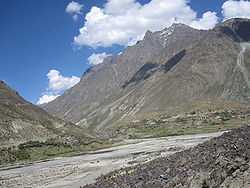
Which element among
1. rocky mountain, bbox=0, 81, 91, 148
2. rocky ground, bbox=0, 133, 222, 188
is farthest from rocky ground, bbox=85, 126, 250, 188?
rocky mountain, bbox=0, 81, 91, 148

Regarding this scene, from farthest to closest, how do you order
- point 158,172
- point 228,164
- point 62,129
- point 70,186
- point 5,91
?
point 5,91 < point 62,129 < point 70,186 < point 158,172 < point 228,164

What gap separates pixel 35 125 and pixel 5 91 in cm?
5183

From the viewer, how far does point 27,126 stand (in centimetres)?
14512

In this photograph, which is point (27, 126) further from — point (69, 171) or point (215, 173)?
point (215, 173)

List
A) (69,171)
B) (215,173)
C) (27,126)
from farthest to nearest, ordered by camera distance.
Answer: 1. (27,126)
2. (69,171)
3. (215,173)

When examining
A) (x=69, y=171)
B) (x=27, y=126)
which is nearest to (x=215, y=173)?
(x=69, y=171)

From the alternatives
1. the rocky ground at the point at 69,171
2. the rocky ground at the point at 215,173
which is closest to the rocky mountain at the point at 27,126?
the rocky ground at the point at 69,171

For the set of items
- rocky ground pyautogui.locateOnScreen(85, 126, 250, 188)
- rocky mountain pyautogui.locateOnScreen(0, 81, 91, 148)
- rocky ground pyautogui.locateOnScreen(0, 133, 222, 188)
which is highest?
rocky mountain pyautogui.locateOnScreen(0, 81, 91, 148)

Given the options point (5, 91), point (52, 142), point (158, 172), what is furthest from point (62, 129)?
point (158, 172)

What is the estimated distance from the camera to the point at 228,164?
25031mm

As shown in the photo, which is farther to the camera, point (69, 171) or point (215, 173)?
point (69, 171)

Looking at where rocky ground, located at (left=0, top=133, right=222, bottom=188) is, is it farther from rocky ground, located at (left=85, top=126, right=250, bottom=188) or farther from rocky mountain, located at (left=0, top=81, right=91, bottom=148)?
rocky mountain, located at (left=0, top=81, right=91, bottom=148)

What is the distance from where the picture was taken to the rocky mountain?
13338cm

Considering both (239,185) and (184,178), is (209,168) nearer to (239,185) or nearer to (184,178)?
(184,178)
